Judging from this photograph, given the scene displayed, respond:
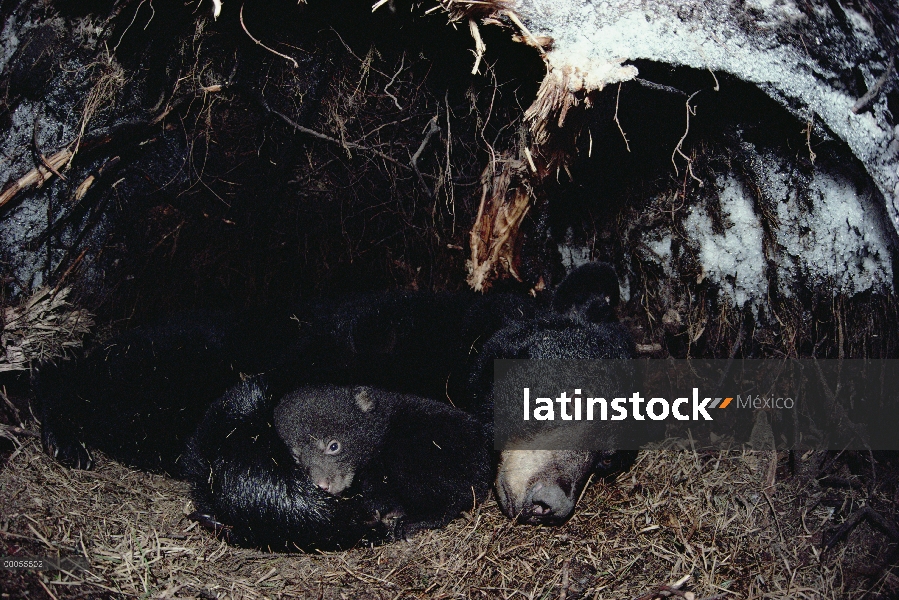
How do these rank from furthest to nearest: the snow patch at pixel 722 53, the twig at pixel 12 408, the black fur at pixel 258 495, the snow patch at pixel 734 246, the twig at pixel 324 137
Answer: the twig at pixel 324 137 < the snow patch at pixel 734 246 < the twig at pixel 12 408 < the black fur at pixel 258 495 < the snow patch at pixel 722 53

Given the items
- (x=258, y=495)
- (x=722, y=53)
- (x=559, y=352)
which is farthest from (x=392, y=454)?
(x=722, y=53)

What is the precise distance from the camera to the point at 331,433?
307 cm

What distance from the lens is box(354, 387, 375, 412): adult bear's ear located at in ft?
10.5

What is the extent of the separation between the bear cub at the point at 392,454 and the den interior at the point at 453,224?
0.14 m

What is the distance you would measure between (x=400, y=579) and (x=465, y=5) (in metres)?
2.56

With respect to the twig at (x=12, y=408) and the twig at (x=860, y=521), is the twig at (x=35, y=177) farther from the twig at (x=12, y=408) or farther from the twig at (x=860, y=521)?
the twig at (x=860, y=521)

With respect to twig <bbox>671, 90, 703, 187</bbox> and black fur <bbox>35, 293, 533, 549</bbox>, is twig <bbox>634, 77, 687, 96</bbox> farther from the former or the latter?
black fur <bbox>35, 293, 533, 549</bbox>

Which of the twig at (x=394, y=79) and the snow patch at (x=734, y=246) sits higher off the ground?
the twig at (x=394, y=79)

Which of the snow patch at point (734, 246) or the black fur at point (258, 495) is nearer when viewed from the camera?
the black fur at point (258, 495)

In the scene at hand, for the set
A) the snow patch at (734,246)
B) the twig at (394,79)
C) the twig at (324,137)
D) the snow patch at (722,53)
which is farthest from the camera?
the twig at (324,137)

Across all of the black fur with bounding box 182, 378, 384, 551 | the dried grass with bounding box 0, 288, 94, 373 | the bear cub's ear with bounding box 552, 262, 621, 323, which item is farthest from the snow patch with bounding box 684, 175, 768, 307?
the dried grass with bounding box 0, 288, 94, 373

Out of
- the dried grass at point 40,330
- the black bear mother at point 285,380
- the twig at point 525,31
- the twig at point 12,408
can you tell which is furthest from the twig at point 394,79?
the twig at point 12,408

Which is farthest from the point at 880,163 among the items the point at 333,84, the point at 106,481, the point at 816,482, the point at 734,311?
the point at 106,481

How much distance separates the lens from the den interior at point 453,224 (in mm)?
2754
